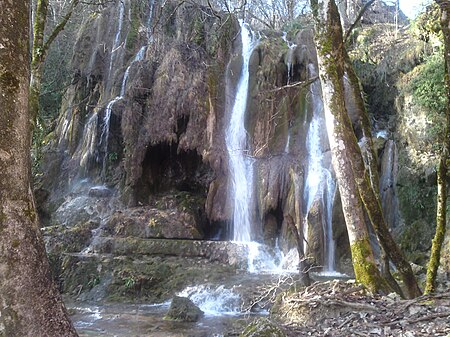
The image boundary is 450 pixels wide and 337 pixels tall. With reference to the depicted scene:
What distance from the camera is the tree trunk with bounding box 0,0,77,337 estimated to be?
3.10 metres

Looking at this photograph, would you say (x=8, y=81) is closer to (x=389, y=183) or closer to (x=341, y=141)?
(x=341, y=141)

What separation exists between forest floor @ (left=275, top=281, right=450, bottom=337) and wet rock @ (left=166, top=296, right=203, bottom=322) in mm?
3085

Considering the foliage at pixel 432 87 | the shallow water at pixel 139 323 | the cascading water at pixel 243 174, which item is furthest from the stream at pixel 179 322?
the foliage at pixel 432 87

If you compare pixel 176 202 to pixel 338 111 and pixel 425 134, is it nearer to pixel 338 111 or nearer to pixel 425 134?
pixel 425 134

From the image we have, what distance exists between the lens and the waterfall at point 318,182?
1276 centimetres

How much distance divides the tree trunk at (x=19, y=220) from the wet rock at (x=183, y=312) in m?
5.57

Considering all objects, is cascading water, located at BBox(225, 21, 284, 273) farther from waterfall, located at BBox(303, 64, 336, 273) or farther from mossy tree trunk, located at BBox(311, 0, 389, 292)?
mossy tree trunk, located at BBox(311, 0, 389, 292)

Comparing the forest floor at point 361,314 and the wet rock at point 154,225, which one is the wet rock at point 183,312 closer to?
the forest floor at point 361,314

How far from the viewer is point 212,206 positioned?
14.9 meters

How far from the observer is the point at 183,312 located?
8.71 meters

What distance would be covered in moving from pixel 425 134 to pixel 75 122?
14.0m

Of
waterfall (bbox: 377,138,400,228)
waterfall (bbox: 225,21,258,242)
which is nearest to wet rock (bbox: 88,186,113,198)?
waterfall (bbox: 225,21,258,242)

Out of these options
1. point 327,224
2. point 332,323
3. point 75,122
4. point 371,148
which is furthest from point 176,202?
point 332,323

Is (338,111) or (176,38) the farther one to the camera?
(176,38)
